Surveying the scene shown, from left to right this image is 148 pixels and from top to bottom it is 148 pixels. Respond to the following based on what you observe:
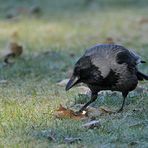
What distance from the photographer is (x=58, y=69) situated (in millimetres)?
8305

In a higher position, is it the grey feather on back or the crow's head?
the grey feather on back

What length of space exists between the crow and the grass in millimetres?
260

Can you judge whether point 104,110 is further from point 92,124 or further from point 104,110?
point 92,124

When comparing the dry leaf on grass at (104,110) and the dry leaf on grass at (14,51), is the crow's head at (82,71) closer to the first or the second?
the dry leaf on grass at (104,110)

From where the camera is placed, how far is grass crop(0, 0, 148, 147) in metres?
5.19

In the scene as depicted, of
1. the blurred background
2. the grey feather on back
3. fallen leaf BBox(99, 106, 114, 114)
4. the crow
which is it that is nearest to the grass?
the blurred background

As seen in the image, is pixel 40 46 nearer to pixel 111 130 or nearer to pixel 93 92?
pixel 93 92

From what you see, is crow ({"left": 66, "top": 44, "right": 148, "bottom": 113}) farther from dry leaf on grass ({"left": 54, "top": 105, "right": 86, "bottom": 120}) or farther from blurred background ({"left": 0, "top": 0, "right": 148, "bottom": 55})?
blurred background ({"left": 0, "top": 0, "right": 148, "bottom": 55})

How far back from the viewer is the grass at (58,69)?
5.19 meters

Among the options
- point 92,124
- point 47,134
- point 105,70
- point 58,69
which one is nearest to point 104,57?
point 105,70

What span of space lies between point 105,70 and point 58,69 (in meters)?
2.70

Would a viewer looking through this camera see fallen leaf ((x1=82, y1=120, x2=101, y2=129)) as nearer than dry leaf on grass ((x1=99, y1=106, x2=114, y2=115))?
Yes

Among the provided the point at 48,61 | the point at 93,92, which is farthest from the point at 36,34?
the point at 93,92

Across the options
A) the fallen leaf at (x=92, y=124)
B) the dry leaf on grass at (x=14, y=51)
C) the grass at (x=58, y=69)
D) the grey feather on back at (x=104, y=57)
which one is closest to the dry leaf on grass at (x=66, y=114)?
the grass at (x=58, y=69)
